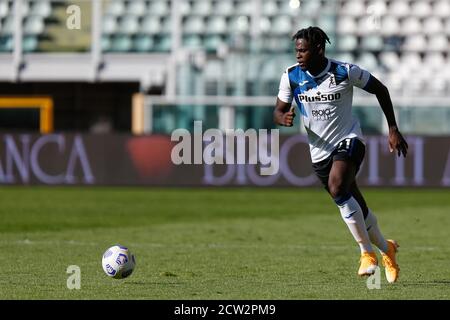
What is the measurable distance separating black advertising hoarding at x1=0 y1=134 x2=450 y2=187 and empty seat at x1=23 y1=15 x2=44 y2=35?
6.98m

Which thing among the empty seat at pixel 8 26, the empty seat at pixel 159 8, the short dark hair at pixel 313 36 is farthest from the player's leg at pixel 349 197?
the empty seat at pixel 8 26

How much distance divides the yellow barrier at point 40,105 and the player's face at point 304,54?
2038 centimetres

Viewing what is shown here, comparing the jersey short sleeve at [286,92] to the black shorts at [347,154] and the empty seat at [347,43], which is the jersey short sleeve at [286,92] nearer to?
the black shorts at [347,154]

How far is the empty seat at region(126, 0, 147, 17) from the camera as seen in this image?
3125cm

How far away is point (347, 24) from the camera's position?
99.2 feet

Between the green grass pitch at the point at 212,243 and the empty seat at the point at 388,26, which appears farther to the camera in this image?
the empty seat at the point at 388,26

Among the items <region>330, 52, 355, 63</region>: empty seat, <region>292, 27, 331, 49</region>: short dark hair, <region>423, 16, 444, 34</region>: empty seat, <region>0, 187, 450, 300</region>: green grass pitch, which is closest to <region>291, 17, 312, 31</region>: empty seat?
<region>330, 52, 355, 63</region>: empty seat

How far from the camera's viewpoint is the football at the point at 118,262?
8.70 metres

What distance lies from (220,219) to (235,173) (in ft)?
24.7

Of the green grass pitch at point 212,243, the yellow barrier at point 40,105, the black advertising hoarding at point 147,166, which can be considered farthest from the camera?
the yellow barrier at point 40,105

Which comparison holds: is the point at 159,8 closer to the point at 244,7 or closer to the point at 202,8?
the point at 202,8

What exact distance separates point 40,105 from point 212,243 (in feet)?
54.7

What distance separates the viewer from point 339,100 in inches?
359

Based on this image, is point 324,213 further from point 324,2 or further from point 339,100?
point 324,2
